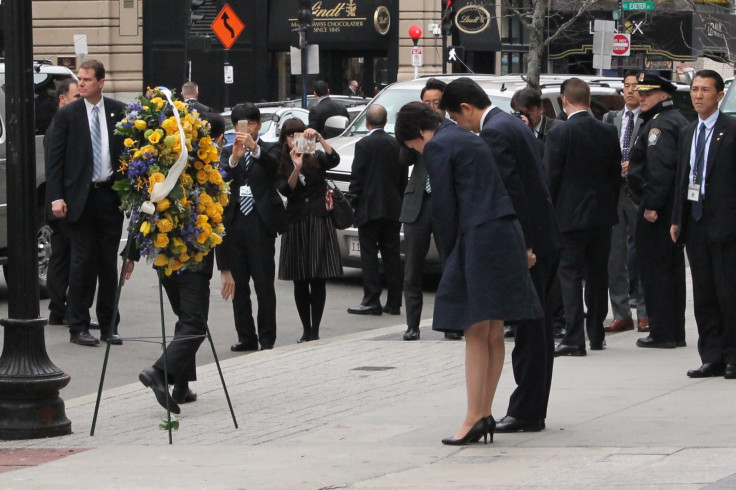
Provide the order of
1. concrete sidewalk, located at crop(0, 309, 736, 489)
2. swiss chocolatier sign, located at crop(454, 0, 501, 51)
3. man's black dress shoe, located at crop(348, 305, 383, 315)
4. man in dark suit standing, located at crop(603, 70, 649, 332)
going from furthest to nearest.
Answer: swiss chocolatier sign, located at crop(454, 0, 501, 51)
man's black dress shoe, located at crop(348, 305, 383, 315)
man in dark suit standing, located at crop(603, 70, 649, 332)
concrete sidewalk, located at crop(0, 309, 736, 489)

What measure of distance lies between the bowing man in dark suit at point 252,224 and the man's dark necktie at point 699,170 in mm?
3648

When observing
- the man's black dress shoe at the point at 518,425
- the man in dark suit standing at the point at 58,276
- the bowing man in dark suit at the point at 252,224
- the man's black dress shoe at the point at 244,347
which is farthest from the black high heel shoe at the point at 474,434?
the man in dark suit standing at the point at 58,276

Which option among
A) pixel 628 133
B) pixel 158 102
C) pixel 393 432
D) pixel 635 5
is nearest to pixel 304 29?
pixel 635 5

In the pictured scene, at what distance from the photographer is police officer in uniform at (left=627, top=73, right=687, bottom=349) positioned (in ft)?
35.9

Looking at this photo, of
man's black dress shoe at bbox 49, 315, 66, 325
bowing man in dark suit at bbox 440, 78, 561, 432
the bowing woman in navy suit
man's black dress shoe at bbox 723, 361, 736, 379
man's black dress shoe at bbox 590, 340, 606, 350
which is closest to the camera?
the bowing woman in navy suit

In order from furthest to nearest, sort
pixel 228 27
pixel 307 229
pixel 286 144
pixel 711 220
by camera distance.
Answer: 1. pixel 228 27
2. pixel 307 229
3. pixel 286 144
4. pixel 711 220

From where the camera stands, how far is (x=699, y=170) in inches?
381

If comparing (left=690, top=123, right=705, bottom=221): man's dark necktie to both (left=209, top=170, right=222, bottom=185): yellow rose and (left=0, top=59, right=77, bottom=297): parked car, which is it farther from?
(left=0, top=59, right=77, bottom=297): parked car

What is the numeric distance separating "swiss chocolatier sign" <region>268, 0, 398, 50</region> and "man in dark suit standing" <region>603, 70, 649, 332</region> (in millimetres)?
33278

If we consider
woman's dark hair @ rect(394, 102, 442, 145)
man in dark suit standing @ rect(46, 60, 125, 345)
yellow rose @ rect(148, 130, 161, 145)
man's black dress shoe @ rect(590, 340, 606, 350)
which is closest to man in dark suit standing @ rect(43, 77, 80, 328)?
man in dark suit standing @ rect(46, 60, 125, 345)

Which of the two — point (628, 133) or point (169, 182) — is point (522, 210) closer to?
point (169, 182)

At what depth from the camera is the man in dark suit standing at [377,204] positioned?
13.6 metres

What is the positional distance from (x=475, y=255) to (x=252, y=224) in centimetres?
456

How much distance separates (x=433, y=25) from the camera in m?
44.2
